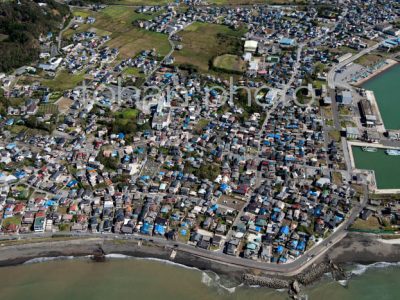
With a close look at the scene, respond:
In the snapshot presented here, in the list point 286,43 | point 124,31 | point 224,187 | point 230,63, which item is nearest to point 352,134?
point 224,187

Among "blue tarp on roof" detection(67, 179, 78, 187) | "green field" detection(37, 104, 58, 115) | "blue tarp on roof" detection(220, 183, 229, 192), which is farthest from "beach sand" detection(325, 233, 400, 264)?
"green field" detection(37, 104, 58, 115)

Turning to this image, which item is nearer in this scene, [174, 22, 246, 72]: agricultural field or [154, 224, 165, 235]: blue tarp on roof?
[154, 224, 165, 235]: blue tarp on roof

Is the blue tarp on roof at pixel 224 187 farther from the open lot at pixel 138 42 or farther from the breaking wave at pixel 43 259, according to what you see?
the open lot at pixel 138 42

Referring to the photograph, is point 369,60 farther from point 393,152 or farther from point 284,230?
point 284,230

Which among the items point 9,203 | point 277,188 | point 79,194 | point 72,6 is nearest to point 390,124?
point 277,188

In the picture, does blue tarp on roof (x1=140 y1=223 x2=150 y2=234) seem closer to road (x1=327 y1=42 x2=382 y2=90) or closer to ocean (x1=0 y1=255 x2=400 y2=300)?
ocean (x1=0 y1=255 x2=400 y2=300)

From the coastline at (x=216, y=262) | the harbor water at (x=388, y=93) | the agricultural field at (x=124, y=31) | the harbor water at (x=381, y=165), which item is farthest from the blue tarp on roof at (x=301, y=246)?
the agricultural field at (x=124, y=31)

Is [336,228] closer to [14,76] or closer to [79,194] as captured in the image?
[79,194]
